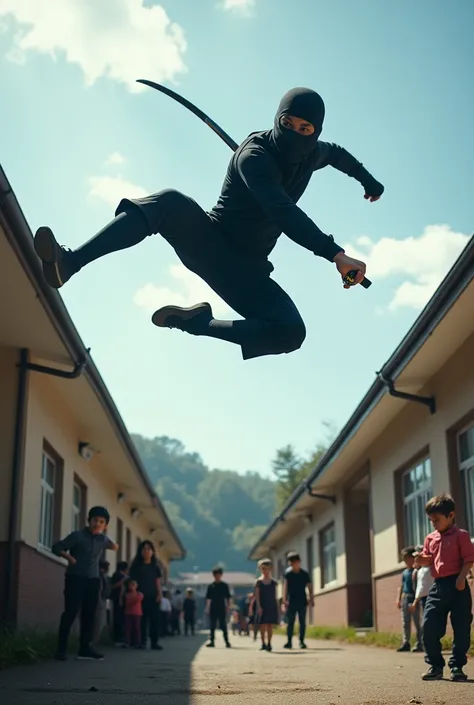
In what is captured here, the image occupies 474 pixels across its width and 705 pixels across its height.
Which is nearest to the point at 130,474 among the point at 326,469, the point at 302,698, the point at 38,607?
the point at 326,469

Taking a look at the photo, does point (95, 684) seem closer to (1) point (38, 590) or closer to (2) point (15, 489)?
(2) point (15, 489)

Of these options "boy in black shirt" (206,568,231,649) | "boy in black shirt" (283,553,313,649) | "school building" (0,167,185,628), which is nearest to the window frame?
"boy in black shirt" (283,553,313,649)

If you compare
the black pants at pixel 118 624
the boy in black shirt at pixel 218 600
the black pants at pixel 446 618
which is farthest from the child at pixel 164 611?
the black pants at pixel 446 618

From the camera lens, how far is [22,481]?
11.8m

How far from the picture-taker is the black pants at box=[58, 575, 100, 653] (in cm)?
975

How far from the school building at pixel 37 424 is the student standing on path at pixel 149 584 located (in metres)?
1.30

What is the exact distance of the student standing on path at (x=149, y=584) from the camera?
14.7m

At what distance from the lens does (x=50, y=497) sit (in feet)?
48.9

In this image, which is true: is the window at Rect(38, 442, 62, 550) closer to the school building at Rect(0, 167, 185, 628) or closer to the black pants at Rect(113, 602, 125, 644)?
the school building at Rect(0, 167, 185, 628)

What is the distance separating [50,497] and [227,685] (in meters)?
8.58

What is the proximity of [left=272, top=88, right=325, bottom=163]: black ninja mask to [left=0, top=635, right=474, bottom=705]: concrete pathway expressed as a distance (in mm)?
3277

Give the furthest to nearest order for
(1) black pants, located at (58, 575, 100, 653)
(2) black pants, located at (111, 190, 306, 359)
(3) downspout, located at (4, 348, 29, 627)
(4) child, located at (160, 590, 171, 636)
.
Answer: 1. (4) child, located at (160, 590, 171, 636)
2. (3) downspout, located at (4, 348, 29, 627)
3. (1) black pants, located at (58, 575, 100, 653)
4. (2) black pants, located at (111, 190, 306, 359)

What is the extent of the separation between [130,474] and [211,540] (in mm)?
146802

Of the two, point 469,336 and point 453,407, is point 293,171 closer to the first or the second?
point 469,336
